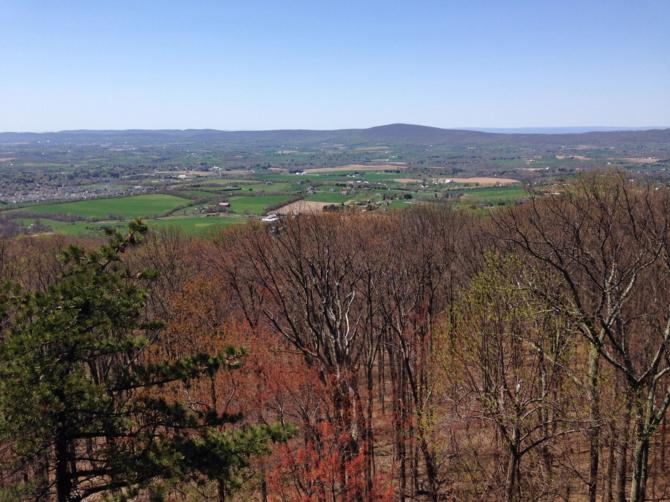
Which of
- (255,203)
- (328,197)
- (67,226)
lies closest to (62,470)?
(67,226)

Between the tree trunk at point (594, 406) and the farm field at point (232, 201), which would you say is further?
the farm field at point (232, 201)

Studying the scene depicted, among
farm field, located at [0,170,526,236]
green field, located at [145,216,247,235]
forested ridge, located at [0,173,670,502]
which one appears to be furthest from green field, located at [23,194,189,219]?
forested ridge, located at [0,173,670,502]

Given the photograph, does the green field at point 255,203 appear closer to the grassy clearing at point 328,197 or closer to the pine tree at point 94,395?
the grassy clearing at point 328,197

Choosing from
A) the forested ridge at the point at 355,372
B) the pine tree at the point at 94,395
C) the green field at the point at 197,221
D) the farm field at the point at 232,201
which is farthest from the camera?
the farm field at the point at 232,201

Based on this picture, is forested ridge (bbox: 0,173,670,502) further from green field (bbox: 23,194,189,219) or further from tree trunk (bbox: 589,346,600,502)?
green field (bbox: 23,194,189,219)

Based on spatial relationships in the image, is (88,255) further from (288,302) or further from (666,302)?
(666,302)

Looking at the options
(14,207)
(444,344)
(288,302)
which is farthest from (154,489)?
(14,207)

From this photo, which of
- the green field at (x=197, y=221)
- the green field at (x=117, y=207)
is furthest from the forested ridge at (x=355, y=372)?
the green field at (x=117, y=207)
